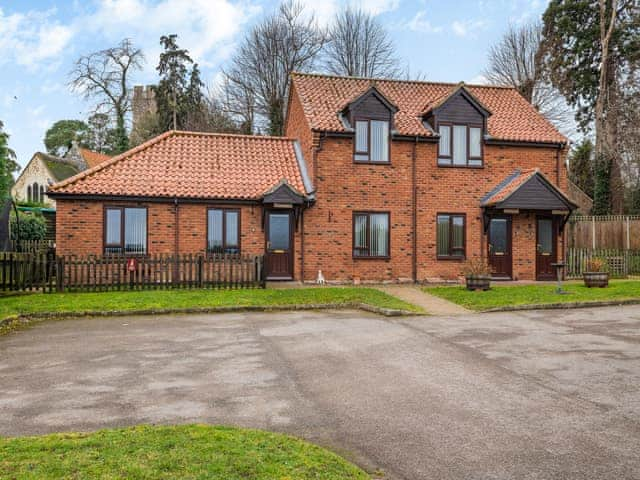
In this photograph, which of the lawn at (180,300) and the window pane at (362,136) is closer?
the lawn at (180,300)

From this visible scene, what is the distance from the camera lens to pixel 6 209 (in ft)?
57.4

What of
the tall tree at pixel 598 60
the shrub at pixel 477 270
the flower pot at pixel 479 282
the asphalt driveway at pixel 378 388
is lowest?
the asphalt driveway at pixel 378 388

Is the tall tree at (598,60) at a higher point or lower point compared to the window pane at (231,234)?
higher

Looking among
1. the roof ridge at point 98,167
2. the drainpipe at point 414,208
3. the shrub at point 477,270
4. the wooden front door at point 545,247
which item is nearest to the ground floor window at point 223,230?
the roof ridge at point 98,167

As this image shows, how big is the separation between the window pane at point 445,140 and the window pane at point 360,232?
4066 mm

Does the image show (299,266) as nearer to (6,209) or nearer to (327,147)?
(327,147)

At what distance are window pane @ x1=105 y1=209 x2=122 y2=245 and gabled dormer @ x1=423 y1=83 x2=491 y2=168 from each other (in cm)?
1205

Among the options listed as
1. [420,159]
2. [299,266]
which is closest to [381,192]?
[420,159]

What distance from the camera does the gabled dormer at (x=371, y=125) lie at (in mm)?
20344

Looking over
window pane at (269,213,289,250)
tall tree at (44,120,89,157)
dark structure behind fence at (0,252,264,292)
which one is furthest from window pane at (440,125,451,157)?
tall tree at (44,120,89,157)

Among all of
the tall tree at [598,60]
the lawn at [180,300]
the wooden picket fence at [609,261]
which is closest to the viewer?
the lawn at [180,300]

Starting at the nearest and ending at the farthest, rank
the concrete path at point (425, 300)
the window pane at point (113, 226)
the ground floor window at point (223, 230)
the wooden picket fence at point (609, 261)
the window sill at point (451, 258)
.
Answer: the concrete path at point (425, 300)
the window pane at point (113, 226)
the ground floor window at point (223, 230)
the window sill at point (451, 258)
the wooden picket fence at point (609, 261)

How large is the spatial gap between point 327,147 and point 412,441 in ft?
52.2

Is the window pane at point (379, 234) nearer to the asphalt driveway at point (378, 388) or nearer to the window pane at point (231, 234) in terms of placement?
the window pane at point (231, 234)
